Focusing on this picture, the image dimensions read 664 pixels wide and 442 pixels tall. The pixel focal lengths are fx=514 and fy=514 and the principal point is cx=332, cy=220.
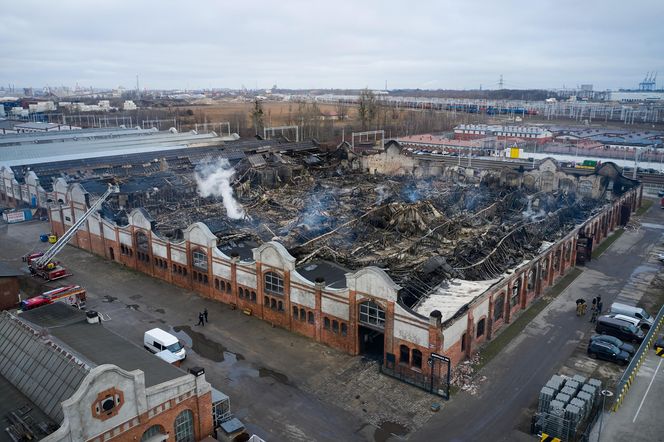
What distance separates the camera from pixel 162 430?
66.5 ft

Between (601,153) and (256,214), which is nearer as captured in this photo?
(256,214)

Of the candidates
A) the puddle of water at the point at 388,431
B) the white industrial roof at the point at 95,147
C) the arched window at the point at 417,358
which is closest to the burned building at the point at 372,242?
the arched window at the point at 417,358

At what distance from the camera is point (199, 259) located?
126 feet

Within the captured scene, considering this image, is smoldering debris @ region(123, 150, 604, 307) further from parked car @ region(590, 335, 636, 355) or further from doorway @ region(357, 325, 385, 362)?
parked car @ region(590, 335, 636, 355)

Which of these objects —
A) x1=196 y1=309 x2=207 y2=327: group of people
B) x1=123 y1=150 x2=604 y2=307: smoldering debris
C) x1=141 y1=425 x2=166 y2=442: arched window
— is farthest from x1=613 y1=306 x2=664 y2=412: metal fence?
x1=196 y1=309 x2=207 y2=327: group of people

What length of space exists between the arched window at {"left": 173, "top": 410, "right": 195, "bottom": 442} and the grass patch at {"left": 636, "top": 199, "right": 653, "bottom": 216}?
6292cm

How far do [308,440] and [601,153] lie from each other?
3613 inches

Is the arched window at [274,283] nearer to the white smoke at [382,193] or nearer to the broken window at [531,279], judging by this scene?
the broken window at [531,279]

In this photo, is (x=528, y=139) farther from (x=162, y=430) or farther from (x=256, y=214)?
(x=162, y=430)

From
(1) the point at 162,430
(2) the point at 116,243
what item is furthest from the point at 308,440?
(2) the point at 116,243

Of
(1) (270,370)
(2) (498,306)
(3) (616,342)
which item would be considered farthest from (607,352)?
(1) (270,370)

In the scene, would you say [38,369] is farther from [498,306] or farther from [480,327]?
[498,306]

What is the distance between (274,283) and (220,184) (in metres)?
24.0

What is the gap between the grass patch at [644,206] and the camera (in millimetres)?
65963
